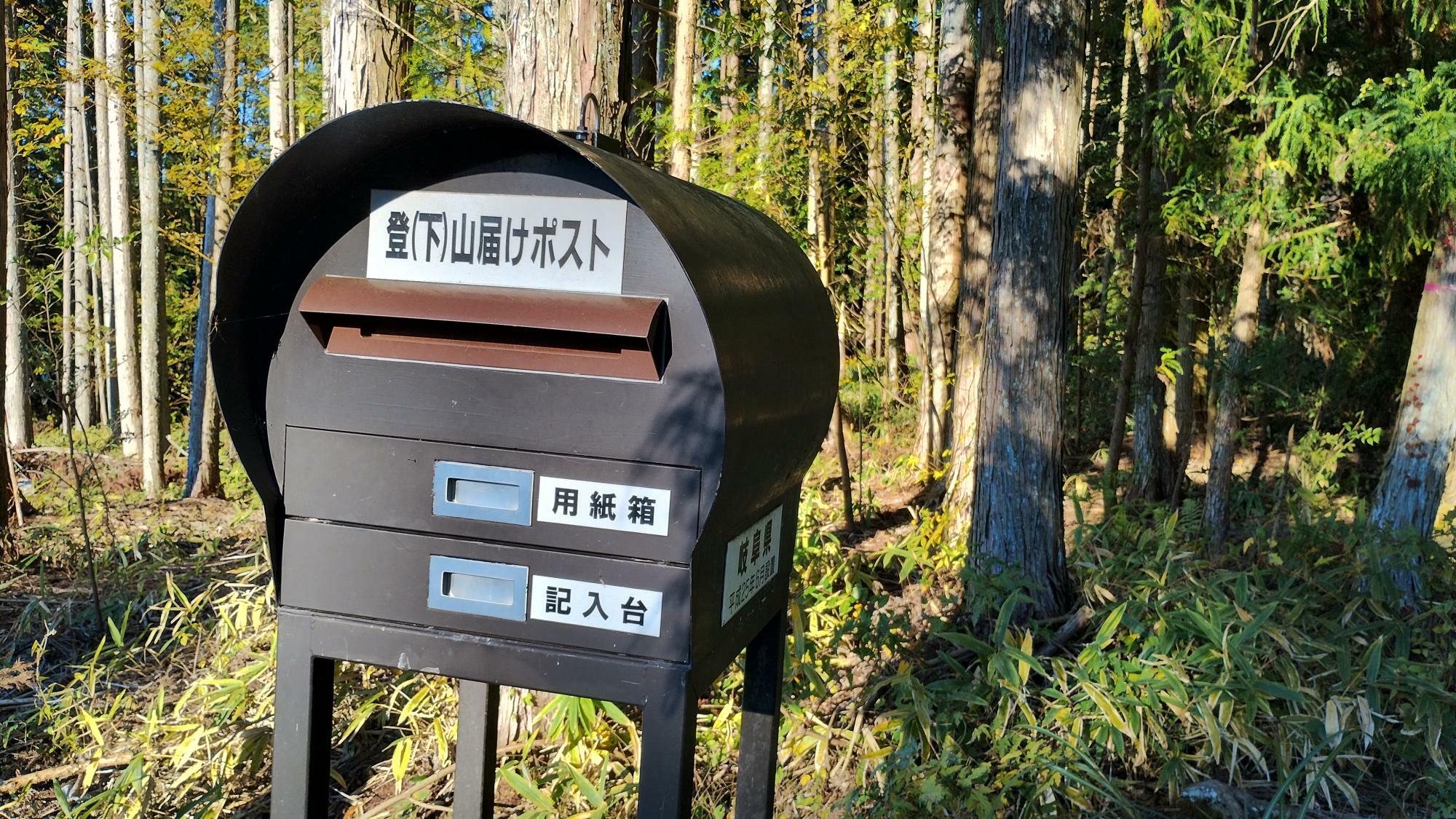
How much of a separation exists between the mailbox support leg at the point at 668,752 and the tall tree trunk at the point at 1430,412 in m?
5.17

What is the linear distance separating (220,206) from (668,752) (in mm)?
9647

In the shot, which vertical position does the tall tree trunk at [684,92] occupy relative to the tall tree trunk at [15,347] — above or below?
above

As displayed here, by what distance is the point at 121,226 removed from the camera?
12.4 meters

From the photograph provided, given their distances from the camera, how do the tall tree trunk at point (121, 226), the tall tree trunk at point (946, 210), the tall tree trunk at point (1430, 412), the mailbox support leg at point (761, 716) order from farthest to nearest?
the tall tree trunk at point (121, 226), the tall tree trunk at point (946, 210), the tall tree trunk at point (1430, 412), the mailbox support leg at point (761, 716)

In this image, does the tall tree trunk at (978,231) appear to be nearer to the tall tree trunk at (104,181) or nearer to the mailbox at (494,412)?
the mailbox at (494,412)

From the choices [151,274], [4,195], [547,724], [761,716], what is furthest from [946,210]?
[151,274]

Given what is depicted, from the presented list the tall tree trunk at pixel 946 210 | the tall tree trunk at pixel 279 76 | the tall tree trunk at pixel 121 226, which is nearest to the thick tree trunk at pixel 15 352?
the tall tree trunk at pixel 121 226

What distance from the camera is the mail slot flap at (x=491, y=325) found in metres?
1.83

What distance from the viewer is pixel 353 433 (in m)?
2.02

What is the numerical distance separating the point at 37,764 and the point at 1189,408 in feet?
30.4

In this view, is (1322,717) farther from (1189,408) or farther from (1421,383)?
(1189,408)

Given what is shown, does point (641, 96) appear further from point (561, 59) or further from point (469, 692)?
point (469, 692)

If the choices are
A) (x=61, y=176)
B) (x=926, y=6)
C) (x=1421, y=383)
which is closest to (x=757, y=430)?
(x=1421, y=383)

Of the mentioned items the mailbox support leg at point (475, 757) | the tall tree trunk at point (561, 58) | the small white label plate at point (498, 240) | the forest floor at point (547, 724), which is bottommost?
the forest floor at point (547, 724)
